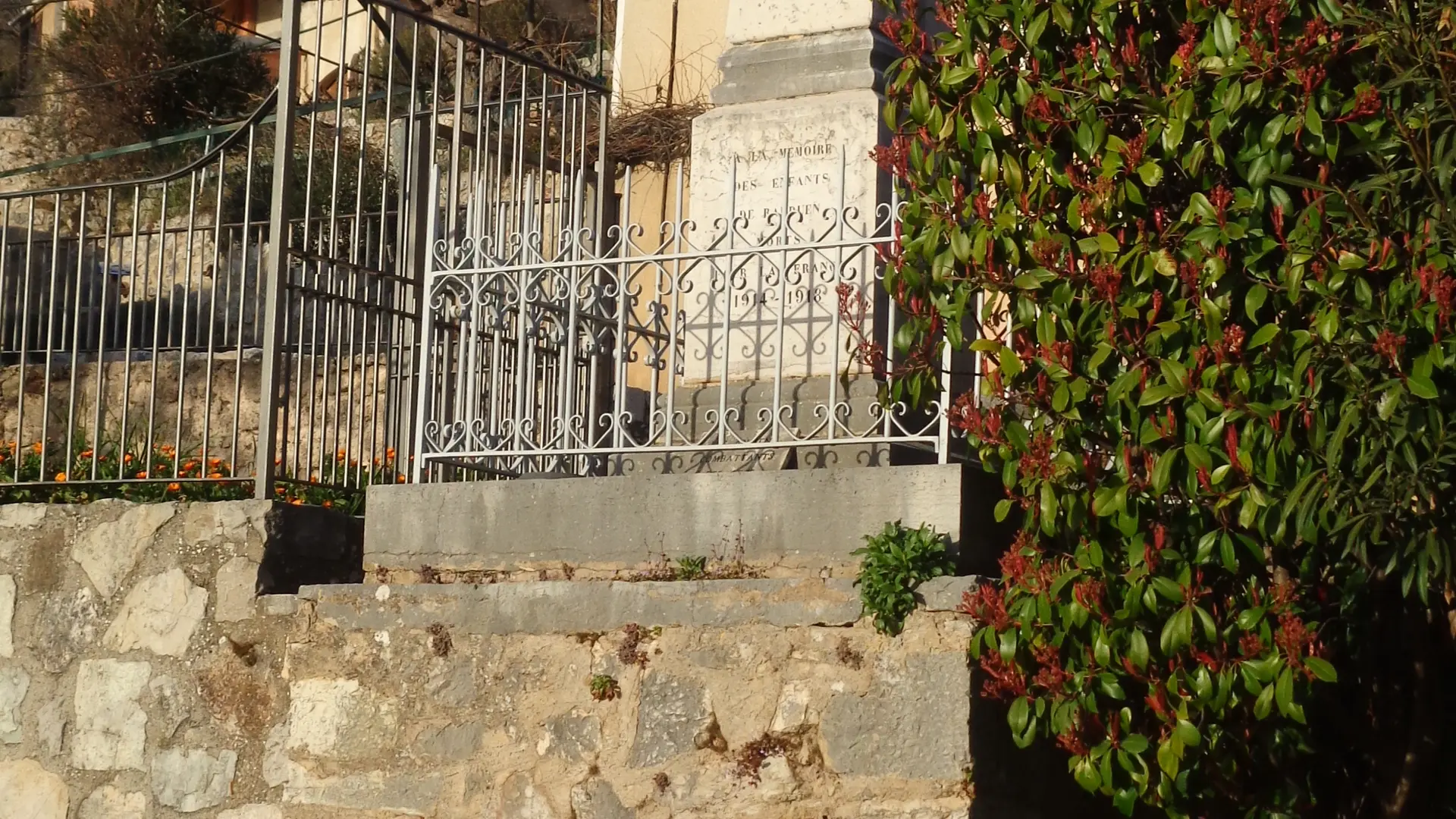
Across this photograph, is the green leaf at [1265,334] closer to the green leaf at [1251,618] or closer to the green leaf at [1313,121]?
the green leaf at [1313,121]

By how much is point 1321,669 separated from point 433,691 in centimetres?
247

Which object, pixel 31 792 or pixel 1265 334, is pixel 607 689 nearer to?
pixel 1265 334

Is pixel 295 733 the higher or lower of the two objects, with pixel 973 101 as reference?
lower

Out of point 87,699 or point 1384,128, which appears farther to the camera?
point 87,699

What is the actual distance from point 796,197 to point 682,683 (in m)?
1.60

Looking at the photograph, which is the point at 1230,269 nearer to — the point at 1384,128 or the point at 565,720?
the point at 1384,128

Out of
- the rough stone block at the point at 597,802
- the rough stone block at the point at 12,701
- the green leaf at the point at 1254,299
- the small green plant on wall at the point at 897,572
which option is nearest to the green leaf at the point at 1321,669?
the green leaf at the point at 1254,299

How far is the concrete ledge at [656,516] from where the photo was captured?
471cm

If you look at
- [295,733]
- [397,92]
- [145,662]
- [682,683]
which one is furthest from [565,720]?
[397,92]

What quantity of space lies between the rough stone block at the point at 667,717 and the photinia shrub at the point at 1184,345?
31.1 inches

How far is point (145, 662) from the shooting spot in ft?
18.8

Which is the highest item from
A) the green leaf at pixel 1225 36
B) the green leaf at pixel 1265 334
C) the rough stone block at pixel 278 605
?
the green leaf at pixel 1225 36

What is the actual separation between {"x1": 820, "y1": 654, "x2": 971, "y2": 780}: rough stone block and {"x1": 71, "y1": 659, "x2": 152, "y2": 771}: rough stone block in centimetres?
237

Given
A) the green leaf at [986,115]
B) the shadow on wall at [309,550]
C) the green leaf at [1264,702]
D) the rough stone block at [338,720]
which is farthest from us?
the shadow on wall at [309,550]
